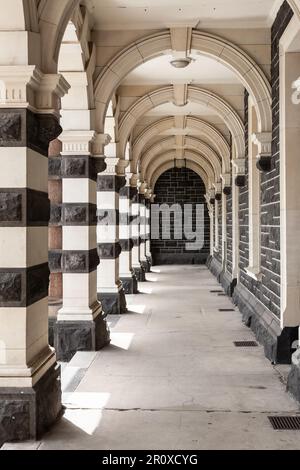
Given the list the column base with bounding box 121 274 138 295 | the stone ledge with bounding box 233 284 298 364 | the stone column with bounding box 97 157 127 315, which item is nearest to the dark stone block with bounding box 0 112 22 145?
the stone ledge with bounding box 233 284 298 364

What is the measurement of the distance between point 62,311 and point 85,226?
3.50 ft

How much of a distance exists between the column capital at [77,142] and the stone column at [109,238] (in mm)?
2677

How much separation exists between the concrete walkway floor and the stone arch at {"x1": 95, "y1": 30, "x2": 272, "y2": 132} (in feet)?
9.42

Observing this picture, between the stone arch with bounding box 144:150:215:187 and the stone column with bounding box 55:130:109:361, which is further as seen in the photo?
the stone arch with bounding box 144:150:215:187

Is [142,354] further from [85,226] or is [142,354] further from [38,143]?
[38,143]

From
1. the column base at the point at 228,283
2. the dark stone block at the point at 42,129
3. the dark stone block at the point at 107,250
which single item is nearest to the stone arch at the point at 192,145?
the column base at the point at 228,283

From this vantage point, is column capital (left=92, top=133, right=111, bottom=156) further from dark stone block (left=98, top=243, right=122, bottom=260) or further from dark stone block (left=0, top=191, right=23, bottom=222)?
dark stone block (left=0, top=191, right=23, bottom=222)

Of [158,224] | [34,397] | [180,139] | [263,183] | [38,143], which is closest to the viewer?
[34,397]

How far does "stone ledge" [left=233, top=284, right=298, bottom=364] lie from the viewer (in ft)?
20.0

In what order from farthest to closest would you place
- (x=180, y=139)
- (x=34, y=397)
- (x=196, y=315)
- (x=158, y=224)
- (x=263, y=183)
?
1. (x=158, y=224)
2. (x=180, y=139)
3. (x=196, y=315)
4. (x=263, y=183)
5. (x=34, y=397)

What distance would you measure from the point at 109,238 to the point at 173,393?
461 centimetres

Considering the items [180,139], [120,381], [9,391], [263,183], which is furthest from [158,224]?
[9,391]

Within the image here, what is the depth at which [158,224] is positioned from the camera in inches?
920

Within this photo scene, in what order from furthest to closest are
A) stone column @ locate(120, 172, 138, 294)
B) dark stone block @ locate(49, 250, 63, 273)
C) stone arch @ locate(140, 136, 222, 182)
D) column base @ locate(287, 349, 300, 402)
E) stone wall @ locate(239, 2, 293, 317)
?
stone arch @ locate(140, 136, 222, 182) < stone column @ locate(120, 172, 138, 294) < dark stone block @ locate(49, 250, 63, 273) < stone wall @ locate(239, 2, 293, 317) < column base @ locate(287, 349, 300, 402)
